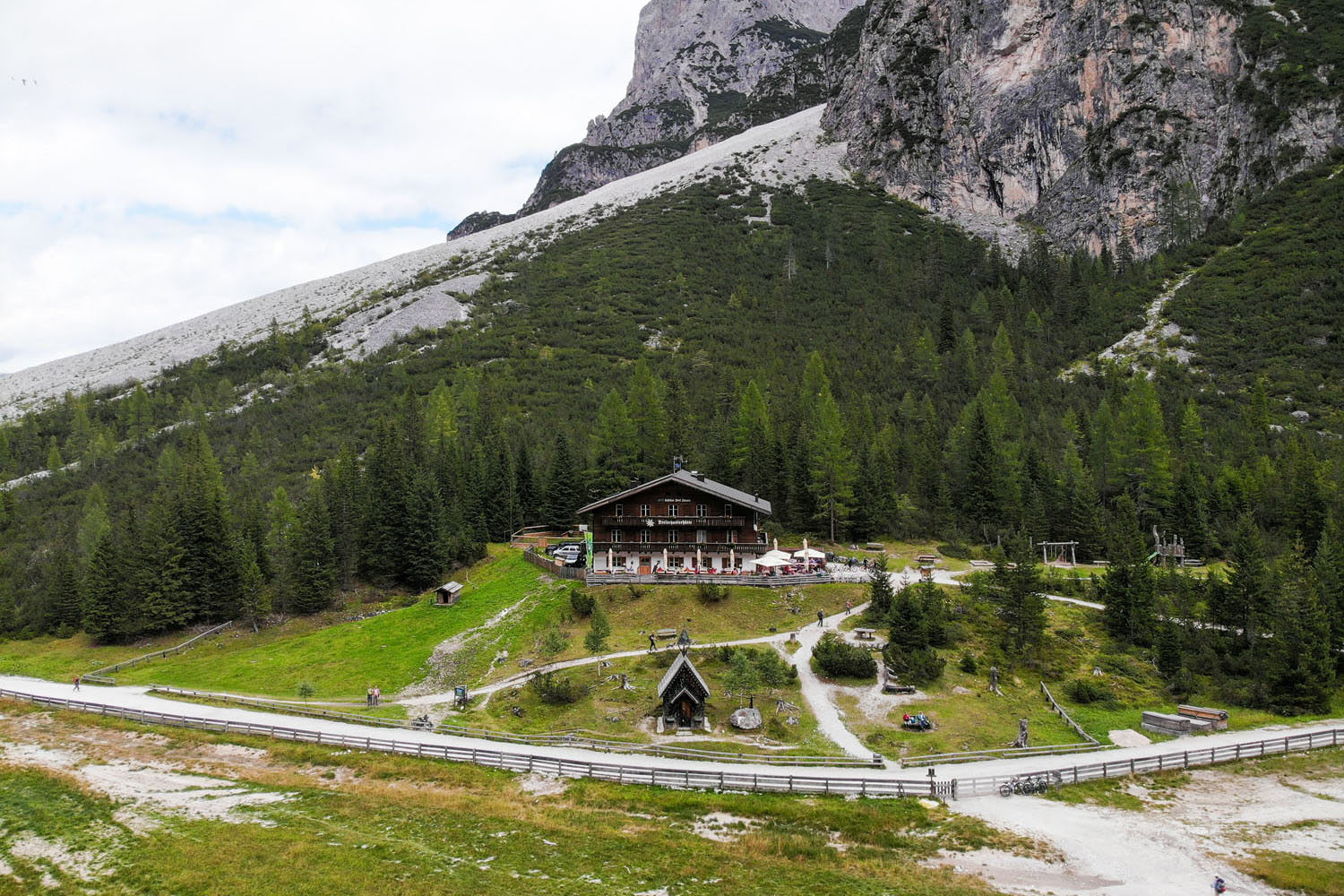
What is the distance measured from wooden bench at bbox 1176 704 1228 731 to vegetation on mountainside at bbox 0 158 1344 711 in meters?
5.32

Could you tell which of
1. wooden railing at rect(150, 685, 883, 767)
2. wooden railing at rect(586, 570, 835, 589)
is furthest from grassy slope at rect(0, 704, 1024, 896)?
wooden railing at rect(586, 570, 835, 589)

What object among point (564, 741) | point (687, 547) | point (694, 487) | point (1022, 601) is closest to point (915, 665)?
point (1022, 601)

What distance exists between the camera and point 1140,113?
166 meters

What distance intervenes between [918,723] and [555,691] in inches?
768

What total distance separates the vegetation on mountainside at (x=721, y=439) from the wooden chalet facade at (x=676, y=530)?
13474 mm

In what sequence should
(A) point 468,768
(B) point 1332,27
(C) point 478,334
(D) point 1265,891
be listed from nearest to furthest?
(D) point 1265,891 < (A) point 468,768 < (C) point 478,334 < (B) point 1332,27

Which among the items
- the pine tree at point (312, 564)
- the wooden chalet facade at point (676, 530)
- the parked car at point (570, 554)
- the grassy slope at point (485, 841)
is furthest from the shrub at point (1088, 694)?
the pine tree at point (312, 564)

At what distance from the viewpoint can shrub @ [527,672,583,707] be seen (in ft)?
139

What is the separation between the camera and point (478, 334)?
147000mm

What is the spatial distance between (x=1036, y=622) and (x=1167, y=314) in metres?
99.5

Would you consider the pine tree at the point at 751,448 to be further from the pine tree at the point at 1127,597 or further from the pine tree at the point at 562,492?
the pine tree at the point at 1127,597

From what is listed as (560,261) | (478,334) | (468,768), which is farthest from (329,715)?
(560,261)

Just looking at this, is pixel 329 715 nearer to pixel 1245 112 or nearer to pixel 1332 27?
pixel 1245 112

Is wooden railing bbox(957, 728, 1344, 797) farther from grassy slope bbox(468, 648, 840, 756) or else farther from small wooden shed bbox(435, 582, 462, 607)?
small wooden shed bbox(435, 582, 462, 607)
